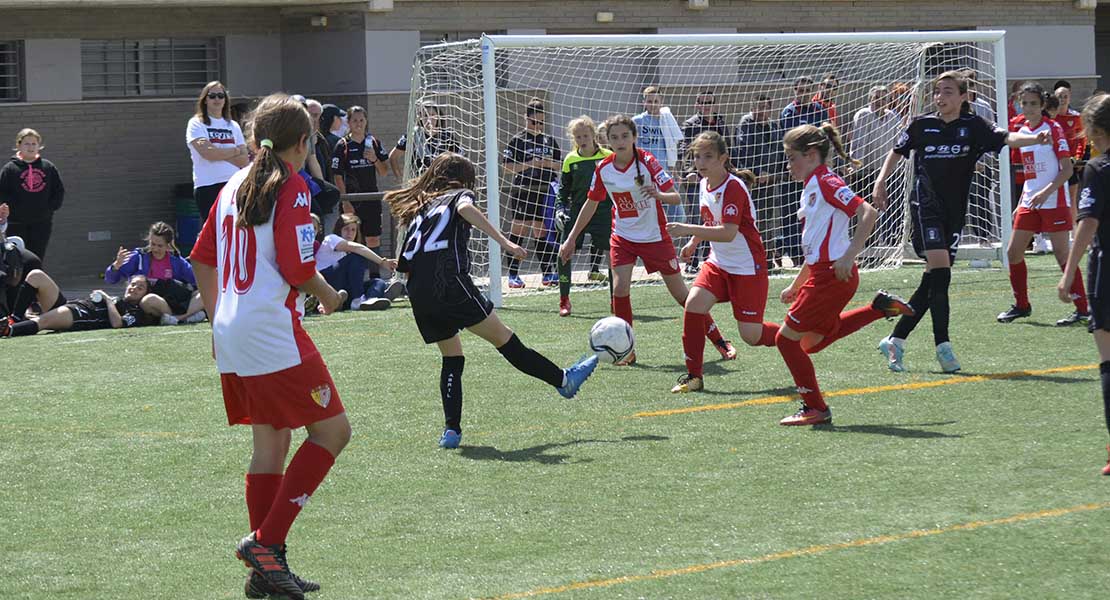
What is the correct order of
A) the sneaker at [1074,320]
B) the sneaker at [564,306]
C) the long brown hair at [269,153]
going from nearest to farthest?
the long brown hair at [269,153] → the sneaker at [1074,320] → the sneaker at [564,306]

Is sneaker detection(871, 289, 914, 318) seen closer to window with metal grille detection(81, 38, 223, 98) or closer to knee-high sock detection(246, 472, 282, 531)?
knee-high sock detection(246, 472, 282, 531)

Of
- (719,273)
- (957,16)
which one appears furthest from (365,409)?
(957,16)

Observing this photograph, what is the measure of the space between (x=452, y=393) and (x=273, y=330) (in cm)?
274

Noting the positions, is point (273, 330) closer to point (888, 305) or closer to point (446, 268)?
point (446, 268)

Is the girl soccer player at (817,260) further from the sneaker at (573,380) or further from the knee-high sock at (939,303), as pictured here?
the knee-high sock at (939,303)

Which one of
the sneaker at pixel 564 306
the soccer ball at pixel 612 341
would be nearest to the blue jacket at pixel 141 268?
the sneaker at pixel 564 306

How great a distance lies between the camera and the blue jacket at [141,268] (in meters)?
13.9

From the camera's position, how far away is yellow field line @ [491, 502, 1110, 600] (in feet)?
16.9

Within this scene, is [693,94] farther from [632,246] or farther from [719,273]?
[719,273]

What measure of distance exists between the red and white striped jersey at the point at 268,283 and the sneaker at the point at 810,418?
3.51 meters

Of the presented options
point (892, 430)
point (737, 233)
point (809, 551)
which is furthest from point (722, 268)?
point (809, 551)

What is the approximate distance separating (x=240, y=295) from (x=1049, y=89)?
20414 millimetres

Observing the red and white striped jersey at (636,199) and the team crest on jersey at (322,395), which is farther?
the red and white striped jersey at (636,199)

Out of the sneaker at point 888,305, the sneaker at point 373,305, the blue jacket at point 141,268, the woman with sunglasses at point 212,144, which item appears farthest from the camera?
the sneaker at point 373,305
